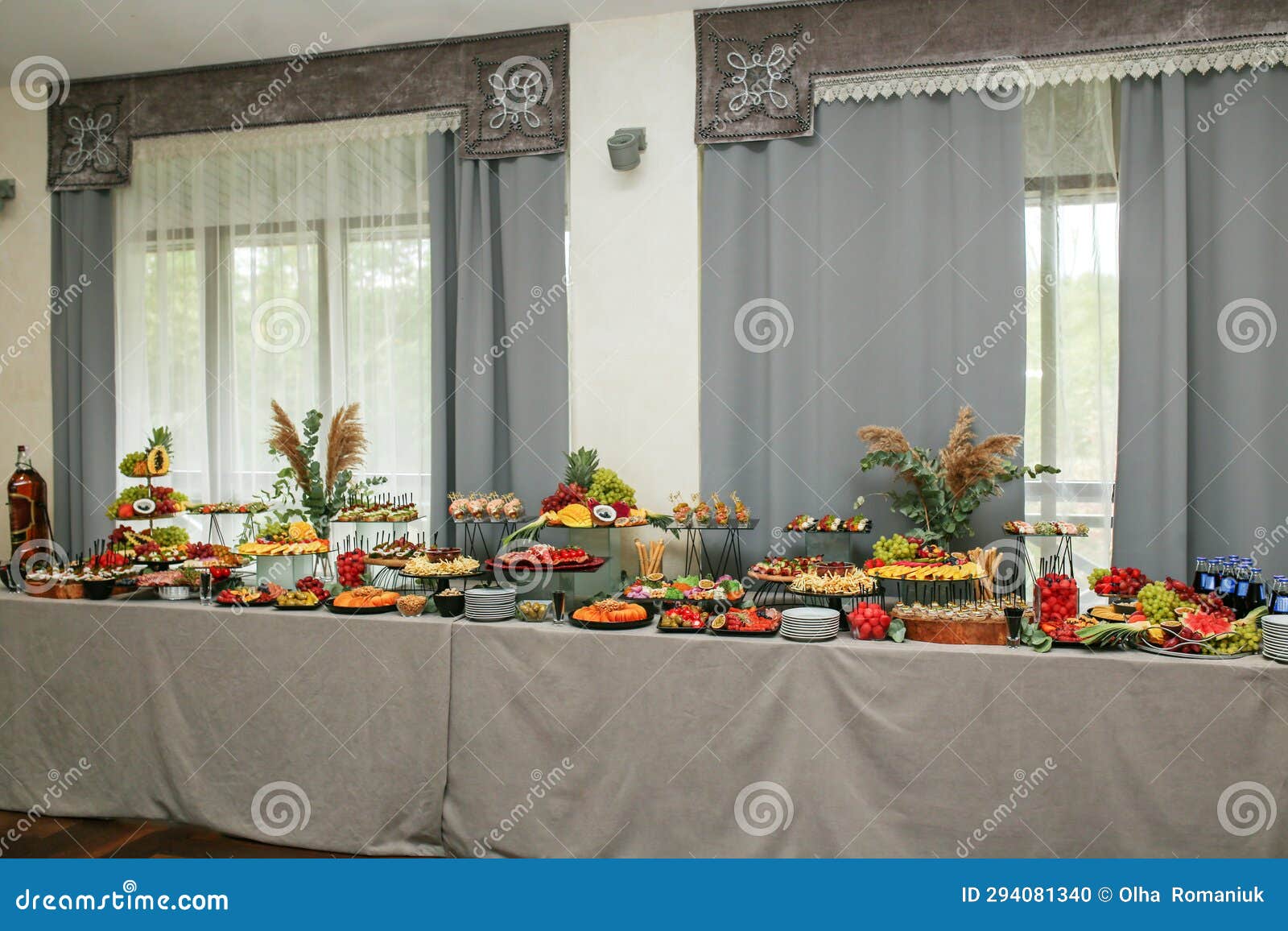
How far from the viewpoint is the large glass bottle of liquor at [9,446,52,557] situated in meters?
3.88

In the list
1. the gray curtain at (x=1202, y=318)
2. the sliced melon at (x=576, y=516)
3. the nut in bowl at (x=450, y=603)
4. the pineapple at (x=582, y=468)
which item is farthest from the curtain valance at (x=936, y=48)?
the nut in bowl at (x=450, y=603)

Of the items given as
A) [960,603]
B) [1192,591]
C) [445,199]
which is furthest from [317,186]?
[1192,591]

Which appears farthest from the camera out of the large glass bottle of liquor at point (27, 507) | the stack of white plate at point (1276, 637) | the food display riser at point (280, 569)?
the large glass bottle of liquor at point (27, 507)

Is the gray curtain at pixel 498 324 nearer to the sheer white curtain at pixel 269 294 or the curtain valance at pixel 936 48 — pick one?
the sheer white curtain at pixel 269 294

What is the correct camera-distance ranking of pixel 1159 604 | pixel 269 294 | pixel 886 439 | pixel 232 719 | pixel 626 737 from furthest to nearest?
pixel 269 294 → pixel 886 439 → pixel 232 719 → pixel 626 737 → pixel 1159 604

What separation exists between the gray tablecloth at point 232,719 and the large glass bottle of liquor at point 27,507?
480 millimetres

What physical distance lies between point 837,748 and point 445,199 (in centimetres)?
305

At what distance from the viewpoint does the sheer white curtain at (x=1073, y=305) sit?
364cm

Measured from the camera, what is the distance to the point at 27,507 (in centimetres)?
392

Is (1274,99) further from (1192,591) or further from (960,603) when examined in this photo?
(960,603)

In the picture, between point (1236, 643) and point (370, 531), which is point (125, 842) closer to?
point (370, 531)

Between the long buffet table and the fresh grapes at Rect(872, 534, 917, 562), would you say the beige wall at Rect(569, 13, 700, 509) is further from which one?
the long buffet table

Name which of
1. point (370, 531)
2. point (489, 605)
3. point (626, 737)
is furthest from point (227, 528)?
point (626, 737)

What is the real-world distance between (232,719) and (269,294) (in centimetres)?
226
